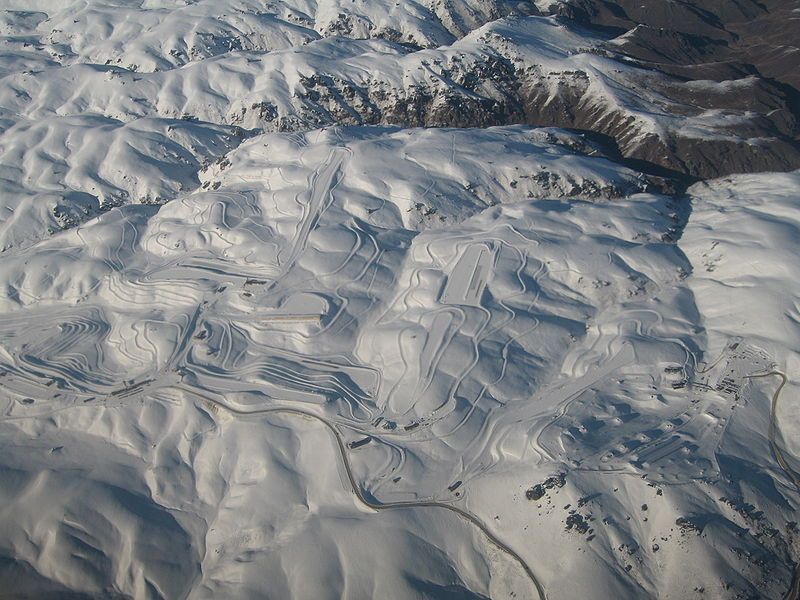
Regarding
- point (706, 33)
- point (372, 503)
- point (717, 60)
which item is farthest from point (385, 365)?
point (706, 33)

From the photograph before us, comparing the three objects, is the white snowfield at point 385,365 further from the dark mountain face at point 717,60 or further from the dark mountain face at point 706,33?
the dark mountain face at point 706,33

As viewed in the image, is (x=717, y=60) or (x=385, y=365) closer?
(x=385, y=365)

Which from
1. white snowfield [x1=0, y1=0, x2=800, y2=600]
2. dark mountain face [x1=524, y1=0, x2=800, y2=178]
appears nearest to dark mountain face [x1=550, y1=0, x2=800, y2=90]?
dark mountain face [x1=524, y1=0, x2=800, y2=178]

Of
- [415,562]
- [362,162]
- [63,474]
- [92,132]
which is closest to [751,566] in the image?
[415,562]

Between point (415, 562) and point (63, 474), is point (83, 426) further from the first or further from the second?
point (415, 562)

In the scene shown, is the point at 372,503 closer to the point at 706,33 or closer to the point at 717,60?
the point at 717,60

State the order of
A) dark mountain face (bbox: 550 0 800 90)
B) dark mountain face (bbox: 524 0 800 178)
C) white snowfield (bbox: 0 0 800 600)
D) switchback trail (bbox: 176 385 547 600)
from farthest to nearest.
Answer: dark mountain face (bbox: 550 0 800 90), dark mountain face (bbox: 524 0 800 178), white snowfield (bbox: 0 0 800 600), switchback trail (bbox: 176 385 547 600)

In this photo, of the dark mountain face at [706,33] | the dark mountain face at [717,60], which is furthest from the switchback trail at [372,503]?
the dark mountain face at [706,33]

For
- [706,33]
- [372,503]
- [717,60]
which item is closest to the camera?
[372,503]

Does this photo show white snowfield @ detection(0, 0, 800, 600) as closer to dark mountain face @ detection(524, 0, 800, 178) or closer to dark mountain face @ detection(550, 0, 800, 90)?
dark mountain face @ detection(524, 0, 800, 178)
